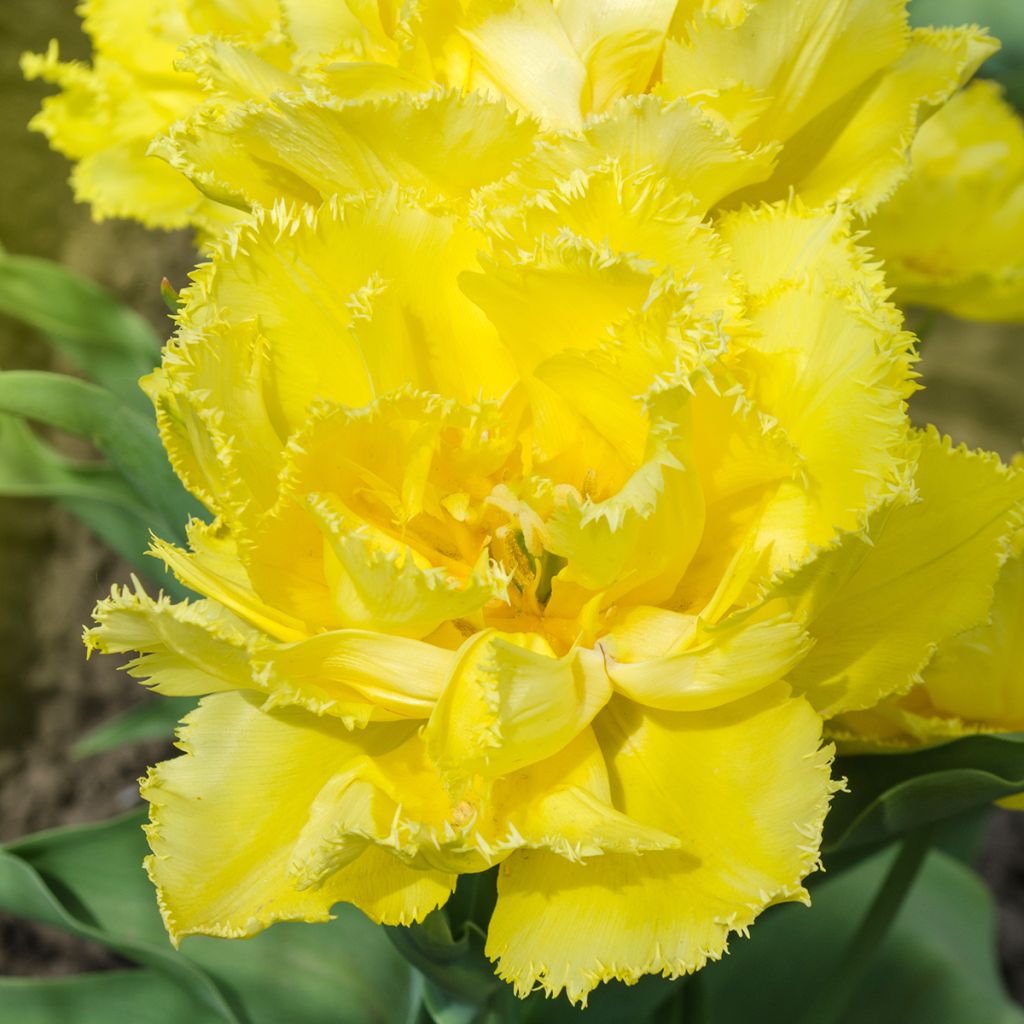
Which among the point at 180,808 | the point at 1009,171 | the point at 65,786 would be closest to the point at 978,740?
the point at 180,808

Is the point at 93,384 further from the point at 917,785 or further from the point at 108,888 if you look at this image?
the point at 917,785

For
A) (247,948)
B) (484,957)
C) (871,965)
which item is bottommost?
(871,965)

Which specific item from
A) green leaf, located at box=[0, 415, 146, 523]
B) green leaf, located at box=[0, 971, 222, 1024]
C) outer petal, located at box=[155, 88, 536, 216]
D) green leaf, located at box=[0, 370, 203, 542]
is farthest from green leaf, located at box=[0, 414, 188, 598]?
outer petal, located at box=[155, 88, 536, 216]

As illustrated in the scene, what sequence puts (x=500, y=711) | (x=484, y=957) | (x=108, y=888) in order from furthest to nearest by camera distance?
1. (x=108, y=888)
2. (x=484, y=957)
3. (x=500, y=711)

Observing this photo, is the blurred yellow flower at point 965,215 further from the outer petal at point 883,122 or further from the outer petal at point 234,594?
the outer petal at point 234,594

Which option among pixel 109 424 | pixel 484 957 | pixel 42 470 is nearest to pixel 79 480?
pixel 42 470

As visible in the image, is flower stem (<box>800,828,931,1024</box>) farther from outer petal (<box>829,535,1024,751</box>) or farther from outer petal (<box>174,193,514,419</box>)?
outer petal (<box>174,193,514,419</box>)
